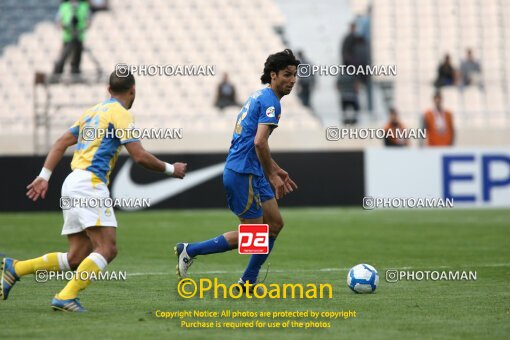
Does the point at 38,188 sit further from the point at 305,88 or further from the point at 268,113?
the point at 305,88

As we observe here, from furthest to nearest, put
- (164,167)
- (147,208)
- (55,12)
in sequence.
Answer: (55,12) → (147,208) → (164,167)

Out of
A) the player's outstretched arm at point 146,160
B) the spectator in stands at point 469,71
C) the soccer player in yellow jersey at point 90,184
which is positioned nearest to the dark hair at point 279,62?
the soccer player in yellow jersey at point 90,184

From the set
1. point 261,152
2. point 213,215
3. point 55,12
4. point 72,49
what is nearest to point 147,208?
point 213,215

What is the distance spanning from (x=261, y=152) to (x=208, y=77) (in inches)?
753

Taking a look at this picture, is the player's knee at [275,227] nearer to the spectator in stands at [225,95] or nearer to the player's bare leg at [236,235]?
the player's bare leg at [236,235]

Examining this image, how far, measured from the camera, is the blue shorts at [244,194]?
364 inches

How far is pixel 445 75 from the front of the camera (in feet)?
86.6

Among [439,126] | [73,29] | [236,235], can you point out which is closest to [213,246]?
[236,235]

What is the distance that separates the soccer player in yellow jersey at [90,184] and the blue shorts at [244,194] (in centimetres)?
115

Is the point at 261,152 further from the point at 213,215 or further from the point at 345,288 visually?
the point at 213,215

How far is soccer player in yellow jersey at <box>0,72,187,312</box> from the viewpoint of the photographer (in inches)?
317

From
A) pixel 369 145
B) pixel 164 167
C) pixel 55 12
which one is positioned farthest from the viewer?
pixel 55 12

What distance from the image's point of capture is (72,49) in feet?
77.2

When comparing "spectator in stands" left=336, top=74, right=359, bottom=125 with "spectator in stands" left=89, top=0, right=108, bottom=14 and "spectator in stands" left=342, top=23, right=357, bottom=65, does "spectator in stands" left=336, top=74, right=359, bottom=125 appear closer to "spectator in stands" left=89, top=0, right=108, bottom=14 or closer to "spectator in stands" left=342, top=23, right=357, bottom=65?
"spectator in stands" left=342, top=23, right=357, bottom=65
